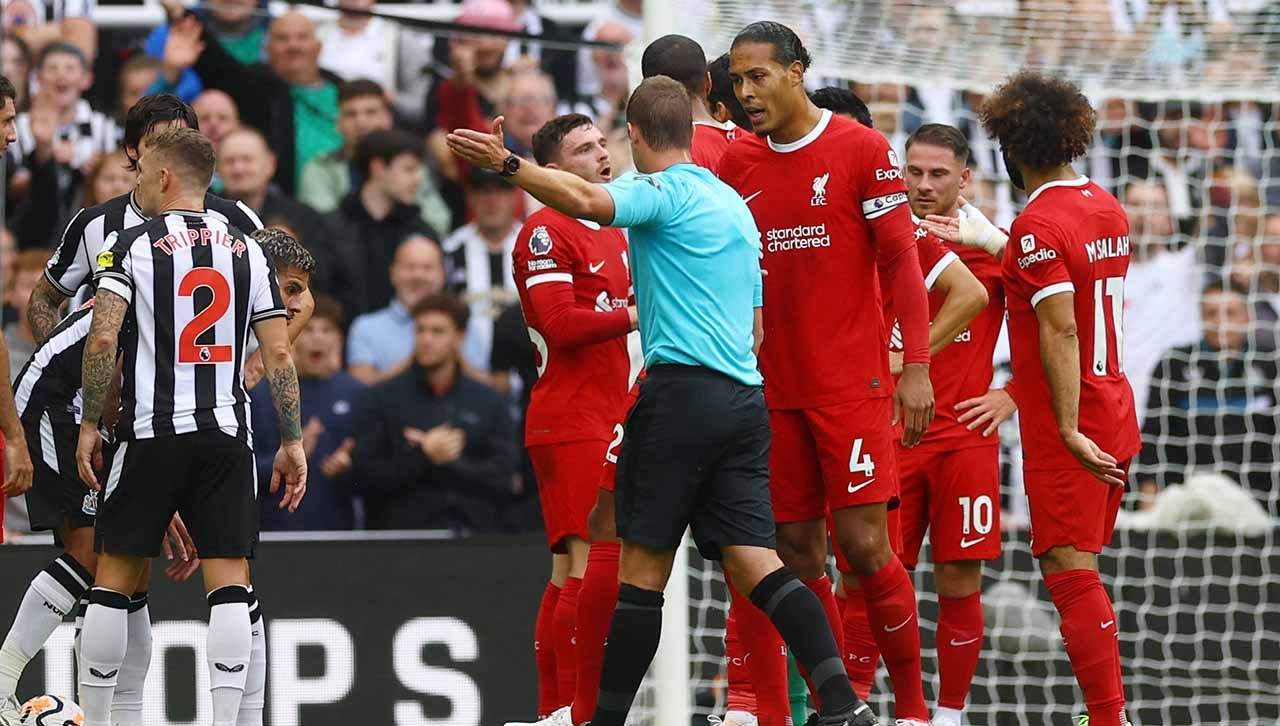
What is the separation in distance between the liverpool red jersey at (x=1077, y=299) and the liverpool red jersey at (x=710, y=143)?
1156 millimetres

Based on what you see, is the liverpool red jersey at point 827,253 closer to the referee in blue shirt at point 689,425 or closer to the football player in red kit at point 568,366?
the referee in blue shirt at point 689,425

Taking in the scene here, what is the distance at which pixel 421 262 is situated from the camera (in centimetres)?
1045

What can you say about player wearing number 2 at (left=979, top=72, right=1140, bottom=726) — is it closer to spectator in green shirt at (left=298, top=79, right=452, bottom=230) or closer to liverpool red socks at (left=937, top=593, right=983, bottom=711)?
liverpool red socks at (left=937, top=593, right=983, bottom=711)

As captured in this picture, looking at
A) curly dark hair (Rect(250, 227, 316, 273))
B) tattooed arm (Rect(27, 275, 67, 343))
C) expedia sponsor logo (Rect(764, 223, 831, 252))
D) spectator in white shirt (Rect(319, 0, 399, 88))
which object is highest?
spectator in white shirt (Rect(319, 0, 399, 88))

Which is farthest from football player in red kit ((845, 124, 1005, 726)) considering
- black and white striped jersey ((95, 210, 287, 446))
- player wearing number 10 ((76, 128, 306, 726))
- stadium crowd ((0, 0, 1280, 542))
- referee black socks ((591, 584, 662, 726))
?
stadium crowd ((0, 0, 1280, 542))

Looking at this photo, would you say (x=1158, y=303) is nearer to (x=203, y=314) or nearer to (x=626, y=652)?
(x=626, y=652)

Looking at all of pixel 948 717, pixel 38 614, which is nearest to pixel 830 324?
pixel 948 717

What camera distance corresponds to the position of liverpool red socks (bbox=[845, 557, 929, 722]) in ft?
20.0

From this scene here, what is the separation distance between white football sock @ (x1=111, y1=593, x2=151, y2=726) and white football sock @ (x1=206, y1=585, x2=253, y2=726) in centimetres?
64

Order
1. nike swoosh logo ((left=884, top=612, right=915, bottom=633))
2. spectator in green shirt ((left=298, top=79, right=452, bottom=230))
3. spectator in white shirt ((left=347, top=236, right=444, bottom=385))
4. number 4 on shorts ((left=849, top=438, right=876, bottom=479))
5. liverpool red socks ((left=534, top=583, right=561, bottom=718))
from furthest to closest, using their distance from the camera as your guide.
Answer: spectator in green shirt ((left=298, top=79, right=452, bottom=230))
spectator in white shirt ((left=347, top=236, right=444, bottom=385))
liverpool red socks ((left=534, top=583, right=561, bottom=718))
nike swoosh logo ((left=884, top=612, right=915, bottom=633))
number 4 on shorts ((left=849, top=438, right=876, bottom=479))

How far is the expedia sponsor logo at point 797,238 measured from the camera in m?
6.07

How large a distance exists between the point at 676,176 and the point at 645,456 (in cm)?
92

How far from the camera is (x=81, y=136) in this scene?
10211 millimetres

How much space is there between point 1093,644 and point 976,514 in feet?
3.11
